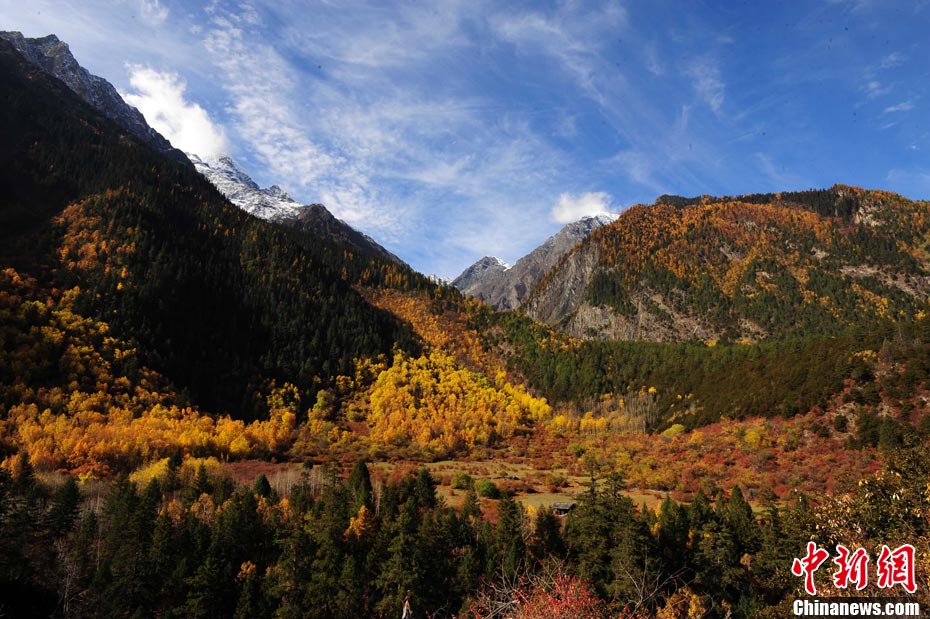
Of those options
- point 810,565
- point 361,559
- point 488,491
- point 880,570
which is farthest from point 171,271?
point 880,570

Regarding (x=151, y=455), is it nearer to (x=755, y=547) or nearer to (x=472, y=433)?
(x=472, y=433)

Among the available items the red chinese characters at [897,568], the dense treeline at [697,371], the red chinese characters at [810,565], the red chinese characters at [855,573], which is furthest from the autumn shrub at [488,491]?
the red chinese characters at [897,568]

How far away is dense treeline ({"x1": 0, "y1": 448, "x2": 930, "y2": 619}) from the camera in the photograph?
42625 mm

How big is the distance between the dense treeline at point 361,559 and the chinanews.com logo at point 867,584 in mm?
19492

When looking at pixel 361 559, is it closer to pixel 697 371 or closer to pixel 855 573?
pixel 855 573

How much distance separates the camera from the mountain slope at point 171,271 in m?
122

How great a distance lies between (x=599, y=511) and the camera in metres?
50.0

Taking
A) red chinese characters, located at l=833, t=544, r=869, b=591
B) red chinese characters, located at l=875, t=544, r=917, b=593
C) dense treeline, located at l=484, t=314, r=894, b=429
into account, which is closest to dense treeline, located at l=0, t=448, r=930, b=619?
red chinese characters, located at l=833, t=544, r=869, b=591

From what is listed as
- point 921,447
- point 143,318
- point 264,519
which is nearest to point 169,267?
point 143,318

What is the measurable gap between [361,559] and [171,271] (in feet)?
403

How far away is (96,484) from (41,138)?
165542mm

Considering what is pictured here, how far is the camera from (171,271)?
139750 millimetres

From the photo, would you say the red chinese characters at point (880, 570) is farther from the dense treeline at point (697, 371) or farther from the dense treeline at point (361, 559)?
the dense treeline at point (697, 371)

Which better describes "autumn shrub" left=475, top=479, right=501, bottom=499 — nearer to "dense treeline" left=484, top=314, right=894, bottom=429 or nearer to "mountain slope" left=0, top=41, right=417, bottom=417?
"dense treeline" left=484, top=314, right=894, bottom=429
